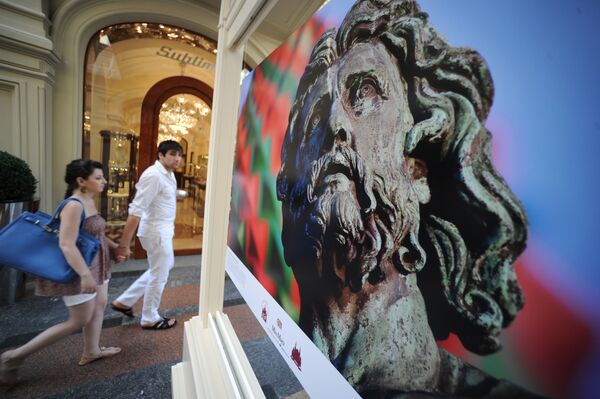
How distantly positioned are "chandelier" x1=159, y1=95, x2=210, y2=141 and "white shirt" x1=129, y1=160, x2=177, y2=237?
2507mm

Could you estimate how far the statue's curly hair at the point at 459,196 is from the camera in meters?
0.38

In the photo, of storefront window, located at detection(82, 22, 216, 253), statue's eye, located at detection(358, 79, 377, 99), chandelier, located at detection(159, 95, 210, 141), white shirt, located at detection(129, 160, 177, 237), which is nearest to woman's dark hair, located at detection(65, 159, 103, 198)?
white shirt, located at detection(129, 160, 177, 237)

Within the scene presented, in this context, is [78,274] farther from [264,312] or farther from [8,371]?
[264,312]

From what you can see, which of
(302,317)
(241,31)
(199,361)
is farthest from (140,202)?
(302,317)

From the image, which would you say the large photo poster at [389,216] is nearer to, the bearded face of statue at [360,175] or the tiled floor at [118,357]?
the bearded face of statue at [360,175]

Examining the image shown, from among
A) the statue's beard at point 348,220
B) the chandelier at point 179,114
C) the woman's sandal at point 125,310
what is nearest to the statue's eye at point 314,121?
the statue's beard at point 348,220

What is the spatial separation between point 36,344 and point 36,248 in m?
0.69

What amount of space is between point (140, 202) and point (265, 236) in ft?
5.82

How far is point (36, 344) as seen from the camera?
1.82 meters

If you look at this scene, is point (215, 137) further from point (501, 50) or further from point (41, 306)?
point (41, 306)

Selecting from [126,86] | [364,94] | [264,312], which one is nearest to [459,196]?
[364,94]

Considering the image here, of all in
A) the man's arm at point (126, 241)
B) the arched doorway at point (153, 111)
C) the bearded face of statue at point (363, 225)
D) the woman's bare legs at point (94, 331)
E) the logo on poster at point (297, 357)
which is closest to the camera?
the bearded face of statue at point (363, 225)

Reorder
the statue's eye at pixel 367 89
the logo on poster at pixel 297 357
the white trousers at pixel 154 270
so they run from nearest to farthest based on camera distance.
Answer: the statue's eye at pixel 367 89
the logo on poster at pixel 297 357
the white trousers at pixel 154 270

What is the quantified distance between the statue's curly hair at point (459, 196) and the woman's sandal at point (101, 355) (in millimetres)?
2547
